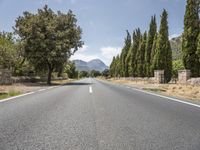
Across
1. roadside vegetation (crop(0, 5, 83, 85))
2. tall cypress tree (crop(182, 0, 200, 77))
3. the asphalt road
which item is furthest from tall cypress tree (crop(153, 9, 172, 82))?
the asphalt road

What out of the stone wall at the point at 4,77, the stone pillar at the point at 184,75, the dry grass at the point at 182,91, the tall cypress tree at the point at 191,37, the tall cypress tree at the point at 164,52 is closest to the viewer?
the dry grass at the point at 182,91

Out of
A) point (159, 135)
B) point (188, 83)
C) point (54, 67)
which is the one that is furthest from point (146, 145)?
point (54, 67)

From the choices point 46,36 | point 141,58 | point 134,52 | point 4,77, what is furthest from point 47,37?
point 134,52

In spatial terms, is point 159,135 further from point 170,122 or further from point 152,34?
point 152,34

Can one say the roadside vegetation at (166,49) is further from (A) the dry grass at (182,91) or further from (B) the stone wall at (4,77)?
(B) the stone wall at (4,77)

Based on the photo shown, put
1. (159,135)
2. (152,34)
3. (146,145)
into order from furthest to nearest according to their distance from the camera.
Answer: (152,34) → (159,135) → (146,145)

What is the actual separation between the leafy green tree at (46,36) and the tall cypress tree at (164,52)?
40.9 feet

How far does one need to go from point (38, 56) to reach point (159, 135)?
31427 mm

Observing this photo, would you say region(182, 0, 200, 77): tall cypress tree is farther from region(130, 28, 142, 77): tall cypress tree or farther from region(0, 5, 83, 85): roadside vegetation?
region(130, 28, 142, 77): tall cypress tree

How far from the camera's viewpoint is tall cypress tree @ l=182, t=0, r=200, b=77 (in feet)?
104

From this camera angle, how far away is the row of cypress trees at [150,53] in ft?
131

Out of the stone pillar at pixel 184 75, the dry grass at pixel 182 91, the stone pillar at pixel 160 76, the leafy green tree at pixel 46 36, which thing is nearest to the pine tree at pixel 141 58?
the stone pillar at pixel 160 76

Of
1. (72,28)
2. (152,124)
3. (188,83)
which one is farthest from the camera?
(72,28)

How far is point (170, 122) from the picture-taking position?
7047 millimetres
